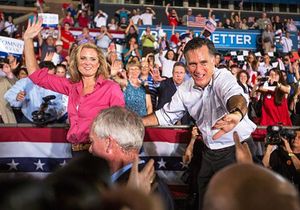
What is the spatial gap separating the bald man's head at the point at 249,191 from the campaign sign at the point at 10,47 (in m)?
6.90

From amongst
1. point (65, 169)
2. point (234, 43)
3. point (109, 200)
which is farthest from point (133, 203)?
point (234, 43)

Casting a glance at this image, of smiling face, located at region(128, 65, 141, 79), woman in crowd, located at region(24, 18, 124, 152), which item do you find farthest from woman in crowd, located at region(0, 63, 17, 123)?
woman in crowd, located at region(24, 18, 124, 152)

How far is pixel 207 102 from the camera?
435 centimetres

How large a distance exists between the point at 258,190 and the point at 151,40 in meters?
13.3

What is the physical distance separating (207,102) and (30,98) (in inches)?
104

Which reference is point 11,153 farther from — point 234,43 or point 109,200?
point 234,43

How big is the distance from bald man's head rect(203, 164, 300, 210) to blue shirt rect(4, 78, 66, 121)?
4.62 m

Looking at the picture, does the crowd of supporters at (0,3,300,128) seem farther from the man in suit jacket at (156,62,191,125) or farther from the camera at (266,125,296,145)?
the camera at (266,125,296,145)

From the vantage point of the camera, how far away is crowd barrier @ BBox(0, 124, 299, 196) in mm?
5664

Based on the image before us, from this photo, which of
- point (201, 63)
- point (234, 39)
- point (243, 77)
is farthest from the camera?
point (234, 39)

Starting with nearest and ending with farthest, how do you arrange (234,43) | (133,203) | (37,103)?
1. (133,203)
2. (37,103)
3. (234,43)

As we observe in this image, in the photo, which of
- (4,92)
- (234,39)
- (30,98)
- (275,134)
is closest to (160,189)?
(275,134)

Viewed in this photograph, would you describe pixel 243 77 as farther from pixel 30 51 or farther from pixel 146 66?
pixel 30 51

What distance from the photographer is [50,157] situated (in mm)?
5703
